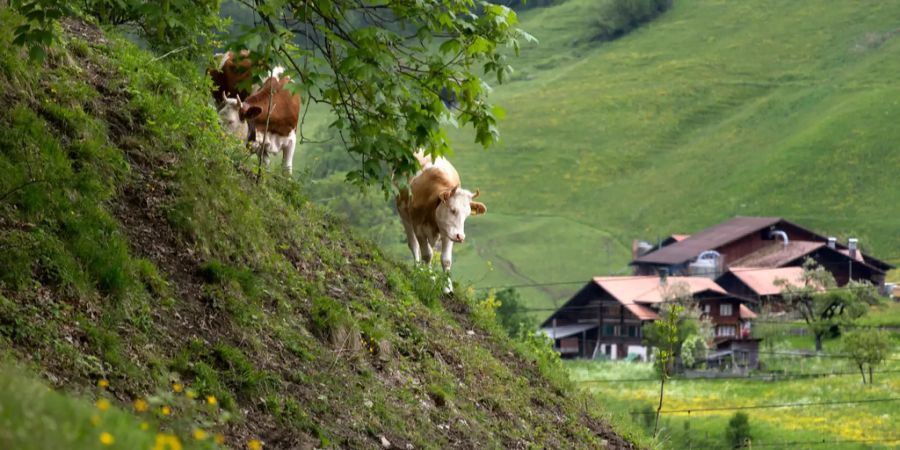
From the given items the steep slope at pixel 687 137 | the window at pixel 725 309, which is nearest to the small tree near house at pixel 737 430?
the window at pixel 725 309

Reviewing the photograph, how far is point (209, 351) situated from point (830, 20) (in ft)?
576

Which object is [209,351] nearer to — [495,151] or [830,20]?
[495,151]

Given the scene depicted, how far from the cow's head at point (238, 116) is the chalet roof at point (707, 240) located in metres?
103

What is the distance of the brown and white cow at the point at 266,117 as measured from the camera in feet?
59.9

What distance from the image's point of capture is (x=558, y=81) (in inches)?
6855

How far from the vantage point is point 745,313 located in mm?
102625

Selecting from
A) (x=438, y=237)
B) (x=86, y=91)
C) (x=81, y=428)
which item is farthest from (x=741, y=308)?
(x=81, y=428)

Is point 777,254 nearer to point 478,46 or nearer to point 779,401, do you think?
point 779,401

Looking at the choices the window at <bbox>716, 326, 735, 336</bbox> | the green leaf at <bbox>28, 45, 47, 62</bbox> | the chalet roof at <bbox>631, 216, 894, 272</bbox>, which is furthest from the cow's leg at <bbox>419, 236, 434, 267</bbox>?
the chalet roof at <bbox>631, 216, 894, 272</bbox>

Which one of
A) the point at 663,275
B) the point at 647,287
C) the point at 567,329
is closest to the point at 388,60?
the point at 567,329

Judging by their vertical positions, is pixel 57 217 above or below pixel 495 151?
below

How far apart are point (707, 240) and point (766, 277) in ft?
43.6

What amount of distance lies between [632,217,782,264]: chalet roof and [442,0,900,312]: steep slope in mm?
4266

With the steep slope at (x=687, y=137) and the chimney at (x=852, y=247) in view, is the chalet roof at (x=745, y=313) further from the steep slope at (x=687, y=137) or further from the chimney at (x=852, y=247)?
the steep slope at (x=687, y=137)
